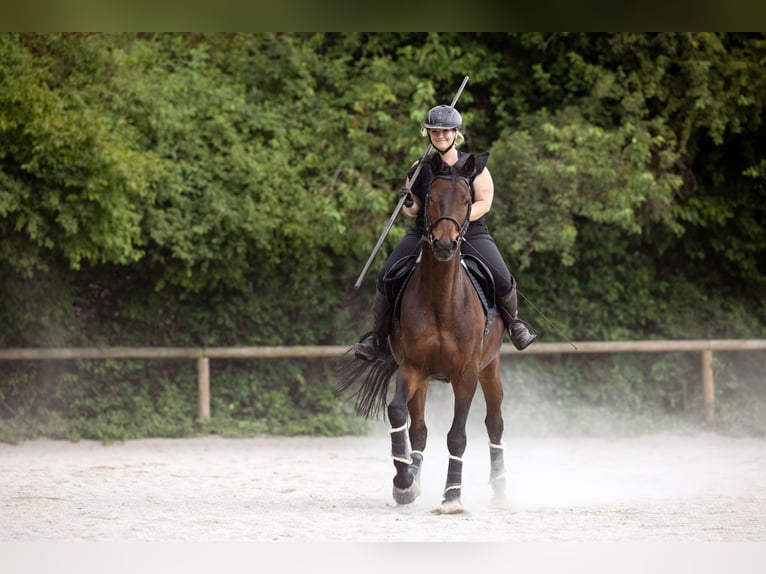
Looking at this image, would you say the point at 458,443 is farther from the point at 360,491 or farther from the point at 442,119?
the point at 442,119

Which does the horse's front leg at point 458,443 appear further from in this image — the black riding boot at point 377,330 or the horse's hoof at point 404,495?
the black riding boot at point 377,330

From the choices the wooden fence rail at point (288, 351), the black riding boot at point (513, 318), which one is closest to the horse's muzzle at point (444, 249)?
the black riding boot at point (513, 318)

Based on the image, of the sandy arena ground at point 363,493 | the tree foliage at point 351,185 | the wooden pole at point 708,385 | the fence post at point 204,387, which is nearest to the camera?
the sandy arena ground at point 363,493

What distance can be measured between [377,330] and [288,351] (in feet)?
14.7

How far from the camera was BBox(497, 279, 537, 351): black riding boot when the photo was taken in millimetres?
7348

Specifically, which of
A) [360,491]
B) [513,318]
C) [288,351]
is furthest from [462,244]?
[288,351]

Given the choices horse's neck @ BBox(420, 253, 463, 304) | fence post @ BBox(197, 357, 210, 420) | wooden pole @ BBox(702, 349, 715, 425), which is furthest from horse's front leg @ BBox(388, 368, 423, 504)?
wooden pole @ BBox(702, 349, 715, 425)

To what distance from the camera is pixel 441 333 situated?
670 centimetres

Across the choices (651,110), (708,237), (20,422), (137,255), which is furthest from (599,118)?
(20,422)

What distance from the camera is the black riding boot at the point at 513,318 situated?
7348 millimetres

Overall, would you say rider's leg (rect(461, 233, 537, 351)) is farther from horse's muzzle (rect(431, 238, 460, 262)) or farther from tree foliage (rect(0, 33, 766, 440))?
tree foliage (rect(0, 33, 766, 440))

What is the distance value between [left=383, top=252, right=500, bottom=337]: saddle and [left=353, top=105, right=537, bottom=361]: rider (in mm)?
47

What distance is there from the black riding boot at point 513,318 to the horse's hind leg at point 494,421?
0.25 metres

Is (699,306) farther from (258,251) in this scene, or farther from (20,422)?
(20,422)
